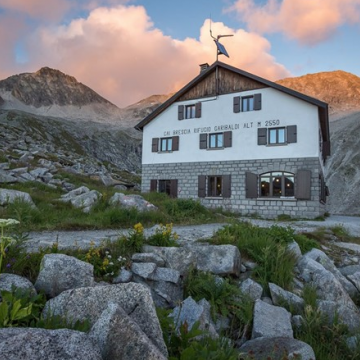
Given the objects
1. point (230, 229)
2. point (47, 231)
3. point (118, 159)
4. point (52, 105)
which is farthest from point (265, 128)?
point (52, 105)

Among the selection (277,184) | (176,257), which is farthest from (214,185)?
(176,257)

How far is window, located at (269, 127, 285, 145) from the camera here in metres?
20.6

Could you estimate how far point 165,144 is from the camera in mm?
24906

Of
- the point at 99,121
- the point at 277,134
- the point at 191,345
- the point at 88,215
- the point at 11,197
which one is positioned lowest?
the point at 191,345

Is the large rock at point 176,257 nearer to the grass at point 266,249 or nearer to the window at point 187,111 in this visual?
the grass at point 266,249

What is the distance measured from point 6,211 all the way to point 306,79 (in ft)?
506

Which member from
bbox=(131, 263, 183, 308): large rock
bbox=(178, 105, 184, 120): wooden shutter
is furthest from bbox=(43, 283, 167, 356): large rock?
bbox=(178, 105, 184, 120): wooden shutter

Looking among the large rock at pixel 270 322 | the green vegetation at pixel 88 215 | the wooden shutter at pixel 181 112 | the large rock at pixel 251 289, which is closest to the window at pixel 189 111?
the wooden shutter at pixel 181 112

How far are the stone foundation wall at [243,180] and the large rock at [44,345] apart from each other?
19064 millimetres

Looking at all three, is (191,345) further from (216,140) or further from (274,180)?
(216,140)

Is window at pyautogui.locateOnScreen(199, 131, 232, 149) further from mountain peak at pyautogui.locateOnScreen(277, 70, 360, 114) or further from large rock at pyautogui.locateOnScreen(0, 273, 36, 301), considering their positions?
mountain peak at pyautogui.locateOnScreen(277, 70, 360, 114)

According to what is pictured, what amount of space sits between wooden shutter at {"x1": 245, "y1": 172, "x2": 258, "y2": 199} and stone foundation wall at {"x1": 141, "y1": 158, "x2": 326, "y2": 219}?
0.95 feet

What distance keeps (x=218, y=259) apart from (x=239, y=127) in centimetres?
1730

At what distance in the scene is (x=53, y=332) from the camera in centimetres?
214
